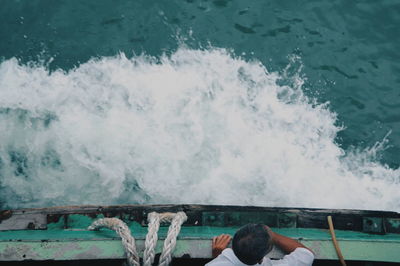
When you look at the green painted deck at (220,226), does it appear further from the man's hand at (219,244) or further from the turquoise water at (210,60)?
the turquoise water at (210,60)

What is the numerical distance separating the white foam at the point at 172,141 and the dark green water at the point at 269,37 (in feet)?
0.94

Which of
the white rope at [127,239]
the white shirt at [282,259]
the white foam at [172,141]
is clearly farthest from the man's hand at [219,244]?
the white foam at [172,141]

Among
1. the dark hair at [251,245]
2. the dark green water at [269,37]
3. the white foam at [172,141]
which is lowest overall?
the dark hair at [251,245]

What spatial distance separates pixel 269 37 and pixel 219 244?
4.70 metres

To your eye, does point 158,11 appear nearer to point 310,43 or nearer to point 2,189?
point 310,43

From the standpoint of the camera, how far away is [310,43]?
7.20 m

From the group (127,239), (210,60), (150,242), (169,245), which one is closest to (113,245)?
(127,239)

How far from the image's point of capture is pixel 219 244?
11.1 ft

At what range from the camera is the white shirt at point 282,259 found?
2.99 metres

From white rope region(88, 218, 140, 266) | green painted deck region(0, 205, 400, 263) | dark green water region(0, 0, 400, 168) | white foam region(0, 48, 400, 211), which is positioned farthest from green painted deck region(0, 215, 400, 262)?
dark green water region(0, 0, 400, 168)

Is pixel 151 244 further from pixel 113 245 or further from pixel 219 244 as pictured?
pixel 219 244

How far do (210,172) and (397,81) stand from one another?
3447 mm

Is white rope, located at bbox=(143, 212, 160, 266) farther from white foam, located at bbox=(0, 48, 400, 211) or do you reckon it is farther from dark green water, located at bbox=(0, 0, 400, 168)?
dark green water, located at bbox=(0, 0, 400, 168)

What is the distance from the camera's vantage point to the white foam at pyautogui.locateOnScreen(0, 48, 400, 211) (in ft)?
20.0
